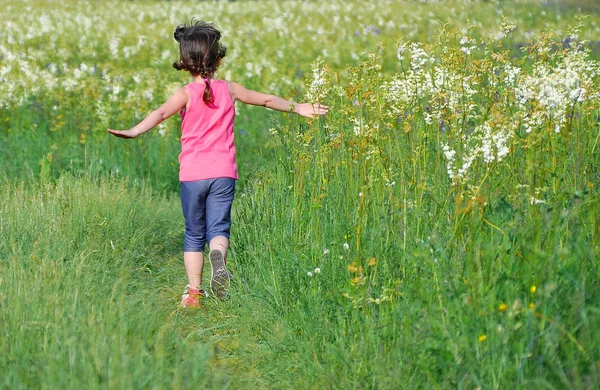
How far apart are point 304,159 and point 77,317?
160cm

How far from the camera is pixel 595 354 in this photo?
2998mm

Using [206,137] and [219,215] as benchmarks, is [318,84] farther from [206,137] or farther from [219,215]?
[219,215]

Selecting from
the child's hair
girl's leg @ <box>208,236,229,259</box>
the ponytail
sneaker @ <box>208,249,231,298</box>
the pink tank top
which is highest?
the child's hair

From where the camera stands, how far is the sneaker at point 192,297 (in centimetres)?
483

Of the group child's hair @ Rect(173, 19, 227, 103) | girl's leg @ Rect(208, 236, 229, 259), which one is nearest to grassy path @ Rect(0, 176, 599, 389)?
girl's leg @ Rect(208, 236, 229, 259)

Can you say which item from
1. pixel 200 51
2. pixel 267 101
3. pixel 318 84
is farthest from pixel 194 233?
pixel 318 84

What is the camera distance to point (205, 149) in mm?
4875

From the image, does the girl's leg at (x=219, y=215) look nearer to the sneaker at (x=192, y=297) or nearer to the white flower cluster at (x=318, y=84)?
the sneaker at (x=192, y=297)

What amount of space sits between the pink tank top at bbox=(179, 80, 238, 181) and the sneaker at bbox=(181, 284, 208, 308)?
2.05 feet

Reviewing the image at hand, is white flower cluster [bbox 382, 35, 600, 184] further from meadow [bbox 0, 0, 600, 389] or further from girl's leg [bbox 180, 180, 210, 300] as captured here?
girl's leg [bbox 180, 180, 210, 300]

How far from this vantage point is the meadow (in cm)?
312

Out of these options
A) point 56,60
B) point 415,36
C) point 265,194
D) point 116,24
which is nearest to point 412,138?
point 265,194

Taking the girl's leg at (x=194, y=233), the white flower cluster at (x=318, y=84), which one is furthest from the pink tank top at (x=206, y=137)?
→ the white flower cluster at (x=318, y=84)

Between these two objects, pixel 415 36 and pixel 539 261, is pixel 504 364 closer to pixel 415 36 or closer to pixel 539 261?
pixel 539 261
